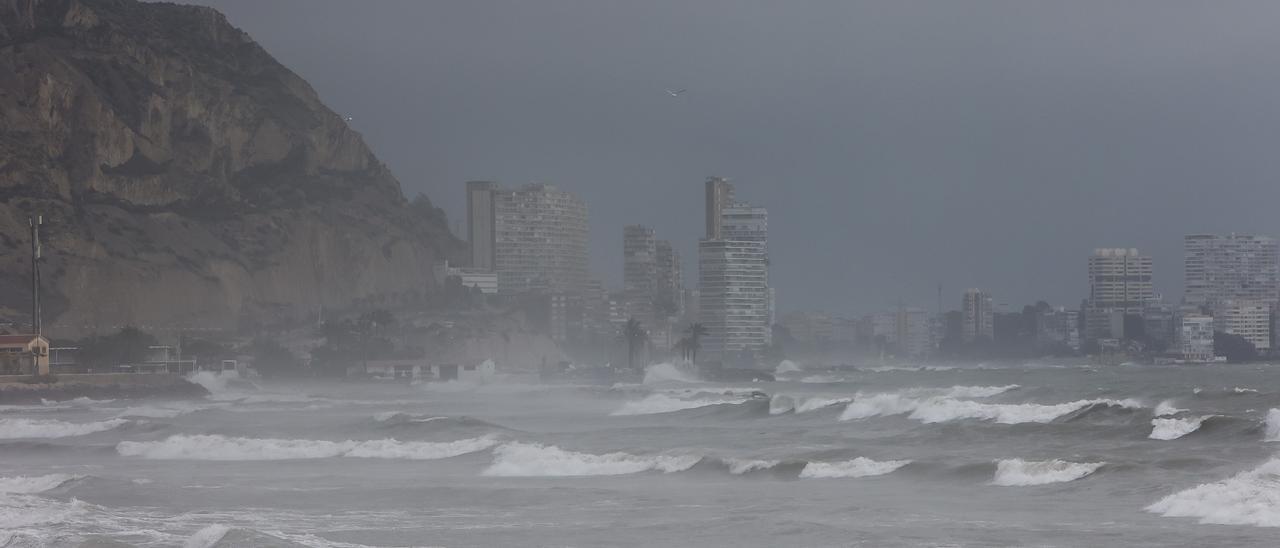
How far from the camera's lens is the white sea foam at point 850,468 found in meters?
30.9

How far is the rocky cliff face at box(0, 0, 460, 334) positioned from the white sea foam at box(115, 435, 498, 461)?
68247mm

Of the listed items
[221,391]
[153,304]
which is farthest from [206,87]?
[221,391]

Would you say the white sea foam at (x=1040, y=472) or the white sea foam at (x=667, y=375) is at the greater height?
the white sea foam at (x=1040, y=472)

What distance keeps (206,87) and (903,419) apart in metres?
122

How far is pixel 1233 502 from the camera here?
71.6 feet

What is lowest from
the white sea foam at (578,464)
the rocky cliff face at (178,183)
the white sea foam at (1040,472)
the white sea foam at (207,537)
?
the white sea foam at (578,464)

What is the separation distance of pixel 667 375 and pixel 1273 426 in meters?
90.2

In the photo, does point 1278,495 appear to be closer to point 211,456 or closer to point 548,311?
point 211,456

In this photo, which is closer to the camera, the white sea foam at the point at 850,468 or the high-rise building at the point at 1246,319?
the white sea foam at the point at 850,468

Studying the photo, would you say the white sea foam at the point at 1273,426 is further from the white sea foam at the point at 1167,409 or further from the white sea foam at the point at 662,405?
the white sea foam at the point at 662,405

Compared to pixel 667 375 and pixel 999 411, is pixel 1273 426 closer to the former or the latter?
pixel 999 411

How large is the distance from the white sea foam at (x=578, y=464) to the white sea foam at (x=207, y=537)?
12.4 meters

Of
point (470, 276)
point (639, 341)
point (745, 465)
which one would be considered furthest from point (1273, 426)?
point (470, 276)

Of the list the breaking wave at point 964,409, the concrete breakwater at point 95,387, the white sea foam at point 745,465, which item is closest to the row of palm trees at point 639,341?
the concrete breakwater at point 95,387
